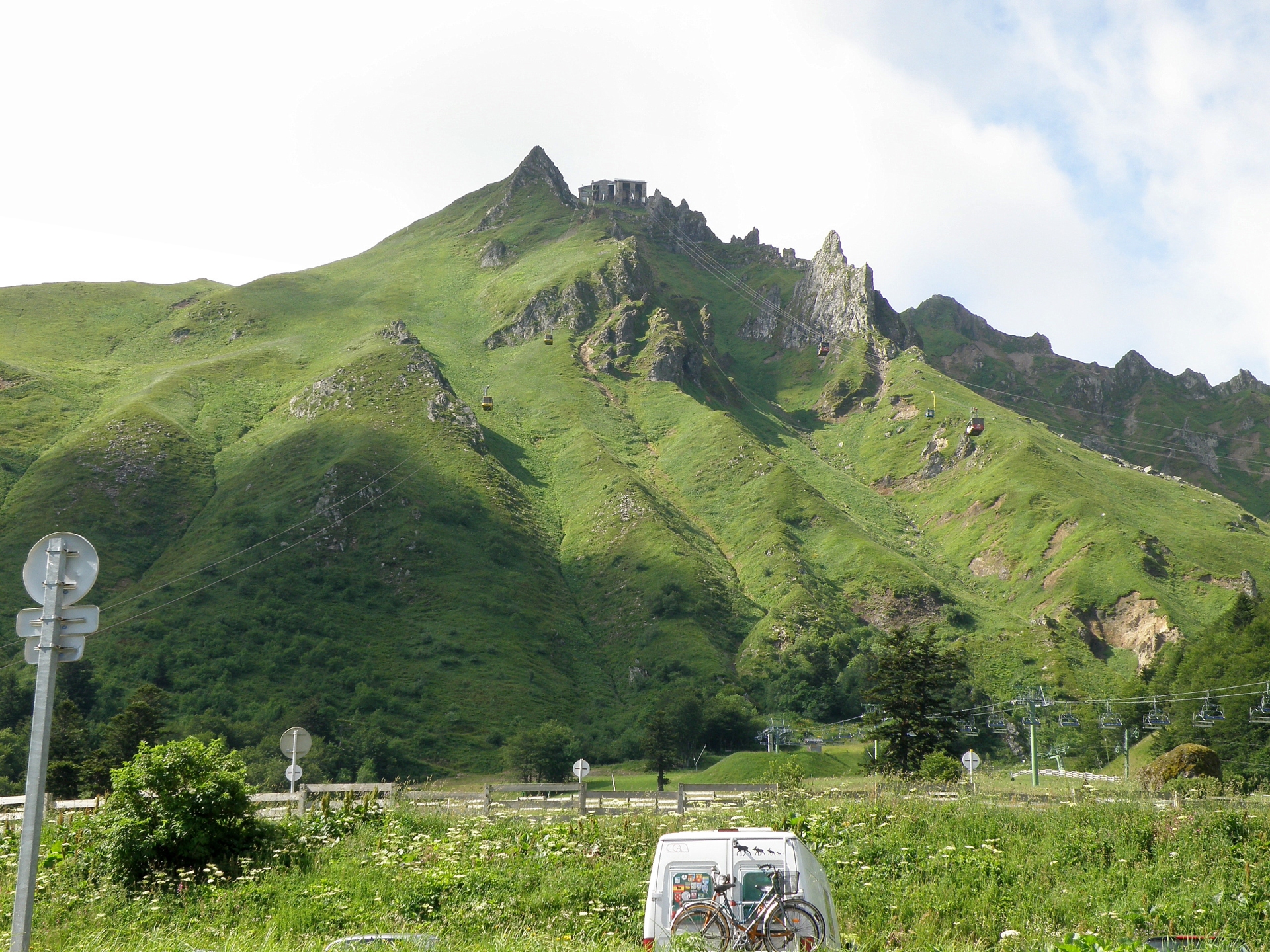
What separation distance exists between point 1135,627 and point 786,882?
120 m

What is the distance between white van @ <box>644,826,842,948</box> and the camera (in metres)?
11.6

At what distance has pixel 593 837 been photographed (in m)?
19.9

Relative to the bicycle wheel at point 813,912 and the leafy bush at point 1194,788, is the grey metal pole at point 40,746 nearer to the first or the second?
the bicycle wheel at point 813,912

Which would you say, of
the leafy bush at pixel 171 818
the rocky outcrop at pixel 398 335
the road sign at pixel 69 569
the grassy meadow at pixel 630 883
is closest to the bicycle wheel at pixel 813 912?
the grassy meadow at pixel 630 883

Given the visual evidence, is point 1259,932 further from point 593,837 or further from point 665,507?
point 665,507

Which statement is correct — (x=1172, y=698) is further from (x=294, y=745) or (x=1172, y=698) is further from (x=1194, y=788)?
(x=294, y=745)

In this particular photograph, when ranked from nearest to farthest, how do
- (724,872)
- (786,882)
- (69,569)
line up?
(69,569) < (786,882) < (724,872)

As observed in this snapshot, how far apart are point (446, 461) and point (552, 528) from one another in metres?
16.7

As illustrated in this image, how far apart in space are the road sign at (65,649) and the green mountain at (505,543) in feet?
215

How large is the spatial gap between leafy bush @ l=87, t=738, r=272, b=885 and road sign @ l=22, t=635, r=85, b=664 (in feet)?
24.5

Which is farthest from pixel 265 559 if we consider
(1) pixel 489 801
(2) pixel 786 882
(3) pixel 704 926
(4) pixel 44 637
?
(2) pixel 786 882

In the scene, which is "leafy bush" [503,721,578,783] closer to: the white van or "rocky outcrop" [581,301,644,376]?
the white van

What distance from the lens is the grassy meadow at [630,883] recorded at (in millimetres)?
14109

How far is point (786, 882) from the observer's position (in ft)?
38.1
